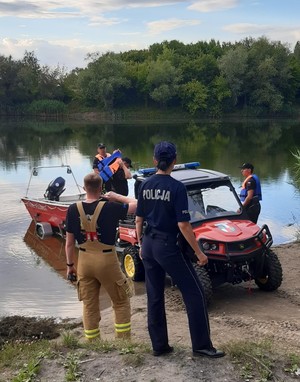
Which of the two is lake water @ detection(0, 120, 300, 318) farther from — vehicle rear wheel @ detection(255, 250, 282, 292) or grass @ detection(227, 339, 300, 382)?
grass @ detection(227, 339, 300, 382)

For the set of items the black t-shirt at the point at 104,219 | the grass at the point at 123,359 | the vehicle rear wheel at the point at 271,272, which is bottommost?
the vehicle rear wheel at the point at 271,272

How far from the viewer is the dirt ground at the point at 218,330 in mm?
4348

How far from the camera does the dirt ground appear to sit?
435cm

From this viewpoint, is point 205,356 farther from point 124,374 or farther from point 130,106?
point 130,106

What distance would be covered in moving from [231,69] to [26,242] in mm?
58703

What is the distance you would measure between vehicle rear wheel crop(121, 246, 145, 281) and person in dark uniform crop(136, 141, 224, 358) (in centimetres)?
425

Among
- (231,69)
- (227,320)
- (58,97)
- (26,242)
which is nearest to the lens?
(227,320)

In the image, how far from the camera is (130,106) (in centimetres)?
6962

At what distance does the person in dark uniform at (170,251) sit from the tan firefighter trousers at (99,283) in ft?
2.26

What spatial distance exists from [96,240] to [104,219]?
22 centimetres

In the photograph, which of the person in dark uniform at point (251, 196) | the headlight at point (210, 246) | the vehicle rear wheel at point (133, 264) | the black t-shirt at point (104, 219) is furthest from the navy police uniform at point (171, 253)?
the person in dark uniform at point (251, 196)

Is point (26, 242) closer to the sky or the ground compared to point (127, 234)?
closer to the ground

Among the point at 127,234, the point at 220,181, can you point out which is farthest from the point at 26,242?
the point at 220,181

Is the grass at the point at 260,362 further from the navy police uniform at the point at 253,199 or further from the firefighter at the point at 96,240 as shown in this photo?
the navy police uniform at the point at 253,199
